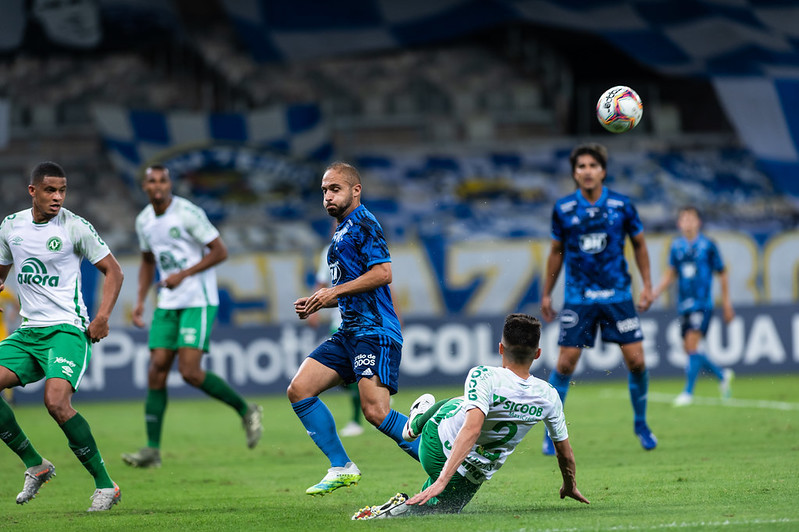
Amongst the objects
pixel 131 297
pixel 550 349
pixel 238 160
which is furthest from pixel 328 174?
pixel 238 160

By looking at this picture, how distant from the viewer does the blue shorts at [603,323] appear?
8.51m

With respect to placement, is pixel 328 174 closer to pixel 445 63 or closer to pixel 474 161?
pixel 474 161

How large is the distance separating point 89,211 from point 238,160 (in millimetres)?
3482

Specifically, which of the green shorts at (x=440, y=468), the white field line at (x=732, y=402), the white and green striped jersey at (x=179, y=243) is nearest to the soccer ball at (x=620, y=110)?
the green shorts at (x=440, y=468)

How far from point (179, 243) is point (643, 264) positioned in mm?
3820

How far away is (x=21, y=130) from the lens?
86.2ft

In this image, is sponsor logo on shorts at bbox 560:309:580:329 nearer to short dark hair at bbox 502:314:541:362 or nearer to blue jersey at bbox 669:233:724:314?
short dark hair at bbox 502:314:541:362

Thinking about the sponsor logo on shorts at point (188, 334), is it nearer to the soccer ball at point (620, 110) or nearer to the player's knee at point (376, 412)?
the player's knee at point (376, 412)

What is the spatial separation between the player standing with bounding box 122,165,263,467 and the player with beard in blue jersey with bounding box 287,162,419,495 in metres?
2.93

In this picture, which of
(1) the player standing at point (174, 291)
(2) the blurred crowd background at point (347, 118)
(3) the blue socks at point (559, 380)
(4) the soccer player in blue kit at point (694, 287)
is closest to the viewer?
(3) the blue socks at point (559, 380)

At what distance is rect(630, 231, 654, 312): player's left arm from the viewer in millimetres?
8578

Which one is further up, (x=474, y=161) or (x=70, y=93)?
(x=70, y=93)

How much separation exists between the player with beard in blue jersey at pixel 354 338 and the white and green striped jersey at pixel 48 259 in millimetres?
1596

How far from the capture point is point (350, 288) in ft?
20.4
